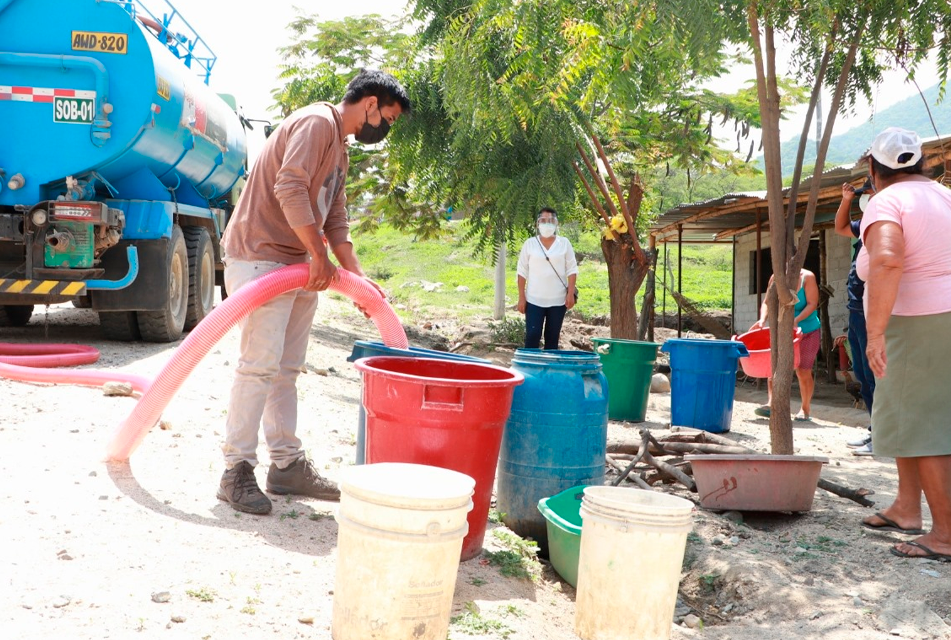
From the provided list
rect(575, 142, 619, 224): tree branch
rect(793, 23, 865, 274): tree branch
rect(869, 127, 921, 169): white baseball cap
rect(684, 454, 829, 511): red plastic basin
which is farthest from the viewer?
rect(575, 142, 619, 224): tree branch

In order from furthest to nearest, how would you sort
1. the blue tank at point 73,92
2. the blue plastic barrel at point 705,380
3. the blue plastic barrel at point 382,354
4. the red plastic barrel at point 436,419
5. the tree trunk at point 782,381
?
the blue plastic barrel at point 705,380, the blue tank at point 73,92, the tree trunk at point 782,381, the blue plastic barrel at point 382,354, the red plastic barrel at point 436,419

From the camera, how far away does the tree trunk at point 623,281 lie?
1004 cm

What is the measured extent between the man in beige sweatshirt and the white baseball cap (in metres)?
2.20

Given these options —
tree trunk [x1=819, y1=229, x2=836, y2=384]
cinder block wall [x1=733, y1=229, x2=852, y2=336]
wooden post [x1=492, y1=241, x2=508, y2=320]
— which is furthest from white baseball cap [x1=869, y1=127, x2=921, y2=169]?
wooden post [x1=492, y1=241, x2=508, y2=320]

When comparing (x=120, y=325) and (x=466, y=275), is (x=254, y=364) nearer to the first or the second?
(x=120, y=325)

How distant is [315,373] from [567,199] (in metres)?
3.91

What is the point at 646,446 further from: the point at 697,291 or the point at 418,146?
the point at 697,291

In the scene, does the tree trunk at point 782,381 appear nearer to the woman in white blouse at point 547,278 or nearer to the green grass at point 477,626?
the woman in white blouse at point 547,278

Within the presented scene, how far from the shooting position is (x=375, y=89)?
12.4 feet

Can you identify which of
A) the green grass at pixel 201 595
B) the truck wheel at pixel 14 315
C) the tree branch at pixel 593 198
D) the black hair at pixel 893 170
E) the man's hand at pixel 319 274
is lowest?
the green grass at pixel 201 595

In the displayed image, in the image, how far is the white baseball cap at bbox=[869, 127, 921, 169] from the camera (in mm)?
3951

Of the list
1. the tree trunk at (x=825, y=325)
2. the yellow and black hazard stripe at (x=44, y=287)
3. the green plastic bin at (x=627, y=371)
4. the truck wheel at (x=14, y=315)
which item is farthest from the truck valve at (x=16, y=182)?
the tree trunk at (x=825, y=325)

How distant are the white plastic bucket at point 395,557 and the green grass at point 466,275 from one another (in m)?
10.3

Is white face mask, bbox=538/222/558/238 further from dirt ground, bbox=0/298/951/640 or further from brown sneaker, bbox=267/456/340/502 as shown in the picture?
brown sneaker, bbox=267/456/340/502
